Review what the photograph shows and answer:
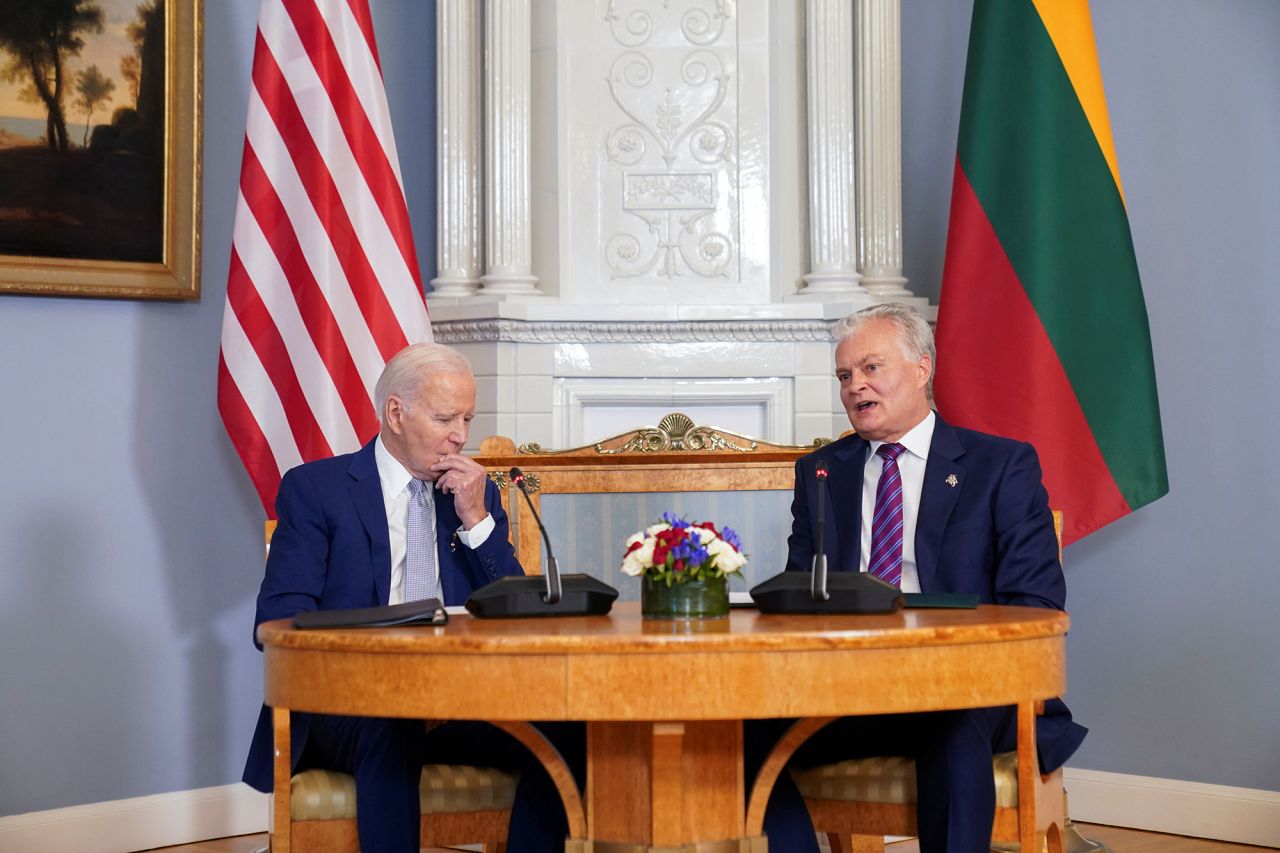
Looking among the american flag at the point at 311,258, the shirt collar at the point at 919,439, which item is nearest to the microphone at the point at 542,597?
the shirt collar at the point at 919,439

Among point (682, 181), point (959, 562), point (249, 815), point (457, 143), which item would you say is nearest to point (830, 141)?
point (682, 181)

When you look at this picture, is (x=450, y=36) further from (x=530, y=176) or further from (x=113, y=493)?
(x=113, y=493)

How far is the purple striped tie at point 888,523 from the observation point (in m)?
2.77

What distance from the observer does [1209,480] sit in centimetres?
404

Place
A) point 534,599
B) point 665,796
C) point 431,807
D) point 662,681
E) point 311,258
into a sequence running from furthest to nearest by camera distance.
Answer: point 311,258
point 431,807
point 534,599
point 665,796
point 662,681

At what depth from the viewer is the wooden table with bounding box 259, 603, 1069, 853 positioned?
1.94 metres

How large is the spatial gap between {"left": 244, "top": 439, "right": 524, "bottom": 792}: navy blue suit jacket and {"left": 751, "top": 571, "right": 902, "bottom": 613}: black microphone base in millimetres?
713

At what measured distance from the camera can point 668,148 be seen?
441cm

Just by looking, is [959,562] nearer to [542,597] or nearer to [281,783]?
[542,597]

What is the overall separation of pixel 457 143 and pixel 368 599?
2104 mm

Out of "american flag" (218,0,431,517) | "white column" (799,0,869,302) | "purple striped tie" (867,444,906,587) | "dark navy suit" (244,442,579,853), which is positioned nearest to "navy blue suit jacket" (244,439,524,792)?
"dark navy suit" (244,442,579,853)

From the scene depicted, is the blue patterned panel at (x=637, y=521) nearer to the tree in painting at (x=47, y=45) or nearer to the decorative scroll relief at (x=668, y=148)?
the decorative scroll relief at (x=668, y=148)

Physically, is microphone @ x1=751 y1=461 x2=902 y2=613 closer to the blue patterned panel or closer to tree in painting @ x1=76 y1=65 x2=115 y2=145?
the blue patterned panel

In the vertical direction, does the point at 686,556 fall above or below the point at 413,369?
below
